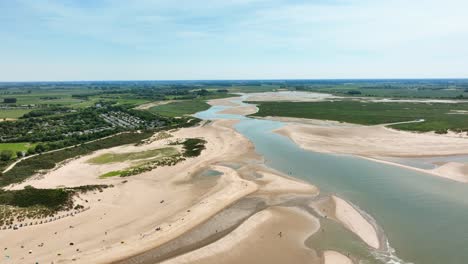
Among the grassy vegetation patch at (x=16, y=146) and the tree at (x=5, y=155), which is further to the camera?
the grassy vegetation patch at (x=16, y=146)

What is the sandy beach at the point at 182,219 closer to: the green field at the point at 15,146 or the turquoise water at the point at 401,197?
the turquoise water at the point at 401,197

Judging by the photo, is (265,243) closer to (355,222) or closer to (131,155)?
(355,222)

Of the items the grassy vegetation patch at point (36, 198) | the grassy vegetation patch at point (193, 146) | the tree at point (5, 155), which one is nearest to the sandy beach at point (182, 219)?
the grassy vegetation patch at point (36, 198)

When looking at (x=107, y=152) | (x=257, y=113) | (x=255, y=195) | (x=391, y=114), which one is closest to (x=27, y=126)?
(x=107, y=152)

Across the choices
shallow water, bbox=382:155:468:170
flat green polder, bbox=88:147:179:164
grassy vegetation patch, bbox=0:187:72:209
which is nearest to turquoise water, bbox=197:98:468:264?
shallow water, bbox=382:155:468:170

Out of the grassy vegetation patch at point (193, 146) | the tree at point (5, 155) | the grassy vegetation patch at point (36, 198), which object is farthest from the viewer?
the grassy vegetation patch at point (193, 146)

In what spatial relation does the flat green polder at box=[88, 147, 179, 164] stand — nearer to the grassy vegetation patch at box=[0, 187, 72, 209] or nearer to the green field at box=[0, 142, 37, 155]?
the grassy vegetation patch at box=[0, 187, 72, 209]

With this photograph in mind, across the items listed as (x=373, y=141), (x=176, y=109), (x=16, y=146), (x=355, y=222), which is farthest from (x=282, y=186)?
(x=176, y=109)
